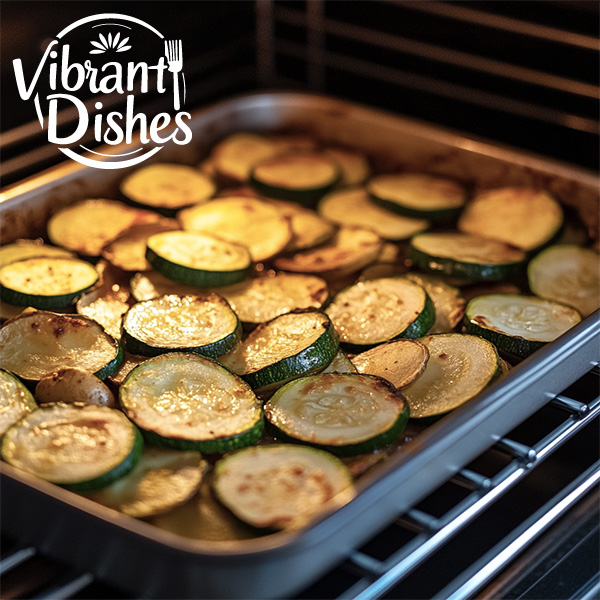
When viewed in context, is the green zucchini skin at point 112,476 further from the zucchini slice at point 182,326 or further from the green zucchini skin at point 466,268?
the green zucchini skin at point 466,268

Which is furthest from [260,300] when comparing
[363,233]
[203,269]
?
[363,233]

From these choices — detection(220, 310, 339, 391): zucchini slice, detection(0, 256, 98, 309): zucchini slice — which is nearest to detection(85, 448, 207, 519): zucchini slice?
detection(220, 310, 339, 391): zucchini slice

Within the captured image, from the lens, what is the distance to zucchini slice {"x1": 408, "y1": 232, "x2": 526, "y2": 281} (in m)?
1.92

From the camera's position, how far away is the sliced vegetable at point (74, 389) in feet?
4.75

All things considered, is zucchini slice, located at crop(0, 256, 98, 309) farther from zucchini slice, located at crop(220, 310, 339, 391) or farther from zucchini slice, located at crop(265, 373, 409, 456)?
zucchini slice, located at crop(265, 373, 409, 456)

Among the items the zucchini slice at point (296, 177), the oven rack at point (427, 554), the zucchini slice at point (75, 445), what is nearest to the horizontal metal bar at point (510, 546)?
the oven rack at point (427, 554)

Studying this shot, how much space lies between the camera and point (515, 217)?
6.94 feet

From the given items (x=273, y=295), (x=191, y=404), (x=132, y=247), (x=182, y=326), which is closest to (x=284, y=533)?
(x=191, y=404)

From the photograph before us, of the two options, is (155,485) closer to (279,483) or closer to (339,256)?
(279,483)

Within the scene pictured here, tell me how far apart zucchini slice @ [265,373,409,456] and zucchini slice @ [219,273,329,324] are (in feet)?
1.02

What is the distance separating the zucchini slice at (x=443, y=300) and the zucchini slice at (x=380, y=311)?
5 cm

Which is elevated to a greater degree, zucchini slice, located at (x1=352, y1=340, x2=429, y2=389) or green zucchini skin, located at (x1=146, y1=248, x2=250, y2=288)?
green zucchini skin, located at (x1=146, y1=248, x2=250, y2=288)

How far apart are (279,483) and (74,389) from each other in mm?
391

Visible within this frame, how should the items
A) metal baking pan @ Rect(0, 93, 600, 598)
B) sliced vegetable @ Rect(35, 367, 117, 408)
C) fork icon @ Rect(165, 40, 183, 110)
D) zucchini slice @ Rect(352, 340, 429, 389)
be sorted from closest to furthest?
1. metal baking pan @ Rect(0, 93, 600, 598)
2. sliced vegetable @ Rect(35, 367, 117, 408)
3. zucchini slice @ Rect(352, 340, 429, 389)
4. fork icon @ Rect(165, 40, 183, 110)
